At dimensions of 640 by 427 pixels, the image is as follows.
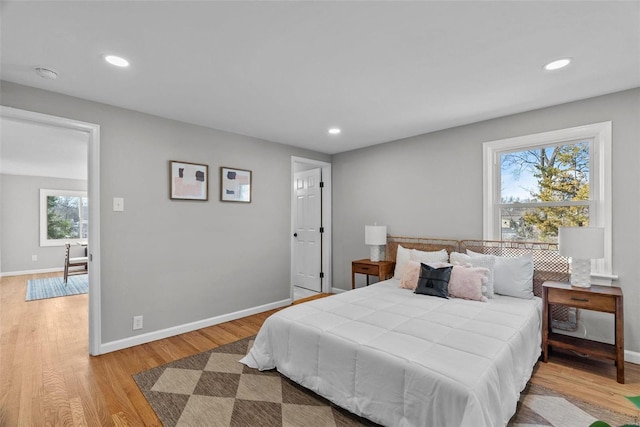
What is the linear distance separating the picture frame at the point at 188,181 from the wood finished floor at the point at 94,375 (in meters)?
1.58

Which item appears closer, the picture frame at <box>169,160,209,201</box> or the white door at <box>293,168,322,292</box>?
the picture frame at <box>169,160,209,201</box>

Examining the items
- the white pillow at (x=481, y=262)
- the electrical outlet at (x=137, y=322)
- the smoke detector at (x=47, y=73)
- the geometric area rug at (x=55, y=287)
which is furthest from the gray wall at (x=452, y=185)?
the geometric area rug at (x=55, y=287)

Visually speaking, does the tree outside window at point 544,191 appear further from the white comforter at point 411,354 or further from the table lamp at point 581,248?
the white comforter at point 411,354

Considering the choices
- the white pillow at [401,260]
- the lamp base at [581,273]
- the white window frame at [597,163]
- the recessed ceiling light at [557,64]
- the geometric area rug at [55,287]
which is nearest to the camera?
the recessed ceiling light at [557,64]

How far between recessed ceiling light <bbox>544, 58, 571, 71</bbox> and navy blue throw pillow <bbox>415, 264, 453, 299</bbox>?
73.0 inches

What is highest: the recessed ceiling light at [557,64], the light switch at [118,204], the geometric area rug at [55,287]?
the recessed ceiling light at [557,64]

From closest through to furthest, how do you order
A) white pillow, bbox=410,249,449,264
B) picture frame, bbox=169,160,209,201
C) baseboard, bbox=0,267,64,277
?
picture frame, bbox=169,160,209,201 < white pillow, bbox=410,249,449,264 < baseboard, bbox=0,267,64,277

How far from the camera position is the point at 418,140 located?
414 cm

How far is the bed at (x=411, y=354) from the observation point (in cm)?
160

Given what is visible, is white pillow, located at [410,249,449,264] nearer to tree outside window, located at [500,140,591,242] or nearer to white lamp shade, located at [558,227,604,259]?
tree outside window, located at [500,140,591,242]

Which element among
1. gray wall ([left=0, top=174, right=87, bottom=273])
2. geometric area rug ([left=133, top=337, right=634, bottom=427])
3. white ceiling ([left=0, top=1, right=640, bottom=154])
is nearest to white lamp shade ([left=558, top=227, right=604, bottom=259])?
geometric area rug ([left=133, top=337, right=634, bottom=427])

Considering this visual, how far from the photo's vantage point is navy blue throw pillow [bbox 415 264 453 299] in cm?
295

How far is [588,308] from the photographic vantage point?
8.30 feet

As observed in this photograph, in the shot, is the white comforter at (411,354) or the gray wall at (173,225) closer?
the white comforter at (411,354)
